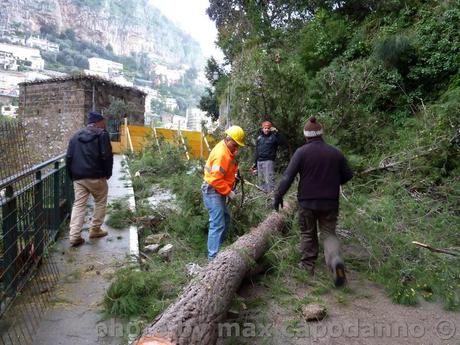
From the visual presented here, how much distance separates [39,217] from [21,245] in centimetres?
70

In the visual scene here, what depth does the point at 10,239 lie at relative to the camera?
3344mm

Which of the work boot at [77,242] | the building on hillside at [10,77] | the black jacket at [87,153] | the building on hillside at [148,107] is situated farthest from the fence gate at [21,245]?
the building on hillside at [10,77]

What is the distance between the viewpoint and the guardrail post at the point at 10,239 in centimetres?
323

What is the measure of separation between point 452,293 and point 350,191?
8.32 ft

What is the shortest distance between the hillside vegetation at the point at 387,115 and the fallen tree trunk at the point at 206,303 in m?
1.59

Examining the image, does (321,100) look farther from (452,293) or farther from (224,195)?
(452,293)

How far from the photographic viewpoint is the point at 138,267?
4.16m

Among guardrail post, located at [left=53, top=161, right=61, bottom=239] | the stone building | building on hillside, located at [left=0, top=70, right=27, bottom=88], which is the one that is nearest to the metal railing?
guardrail post, located at [left=53, top=161, right=61, bottom=239]

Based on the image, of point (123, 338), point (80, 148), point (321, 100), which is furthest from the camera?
point (321, 100)

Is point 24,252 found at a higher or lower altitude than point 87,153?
lower

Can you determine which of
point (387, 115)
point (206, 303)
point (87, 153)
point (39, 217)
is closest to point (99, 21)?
point (387, 115)

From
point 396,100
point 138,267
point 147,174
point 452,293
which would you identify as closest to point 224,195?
point 138,267

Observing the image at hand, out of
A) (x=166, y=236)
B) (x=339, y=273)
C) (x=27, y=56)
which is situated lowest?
(x=166, y=236)

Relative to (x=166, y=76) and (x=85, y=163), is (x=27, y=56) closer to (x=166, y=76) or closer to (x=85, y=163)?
(x=166, y=76)
